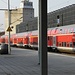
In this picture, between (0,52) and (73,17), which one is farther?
(73,17)

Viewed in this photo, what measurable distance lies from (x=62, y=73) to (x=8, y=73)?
2427 mm

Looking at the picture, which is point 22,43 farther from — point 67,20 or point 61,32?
point 61,32

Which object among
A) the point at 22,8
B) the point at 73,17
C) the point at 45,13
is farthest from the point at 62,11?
the point at 45,13

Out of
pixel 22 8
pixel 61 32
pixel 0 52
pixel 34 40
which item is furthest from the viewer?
pixel 22 8

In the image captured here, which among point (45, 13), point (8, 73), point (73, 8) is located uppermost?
point (73, 8)

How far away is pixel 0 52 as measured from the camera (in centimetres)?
3675

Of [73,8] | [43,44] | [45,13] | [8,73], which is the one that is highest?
[73,8]

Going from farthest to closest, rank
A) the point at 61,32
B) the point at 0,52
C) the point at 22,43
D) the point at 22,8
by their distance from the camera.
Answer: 1. the point at 22,8
2. the point at 22,43
3. the point at 61,32
4. the point at 0,52

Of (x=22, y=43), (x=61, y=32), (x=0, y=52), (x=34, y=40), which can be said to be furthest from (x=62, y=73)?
(x=22, y=43)

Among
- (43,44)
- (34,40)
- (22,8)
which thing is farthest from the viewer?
(22,8)

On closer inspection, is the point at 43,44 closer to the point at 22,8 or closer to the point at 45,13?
the point at 45,13

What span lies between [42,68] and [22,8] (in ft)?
266

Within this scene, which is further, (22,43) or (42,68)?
(22,43)

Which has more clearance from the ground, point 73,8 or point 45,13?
point 73,8
